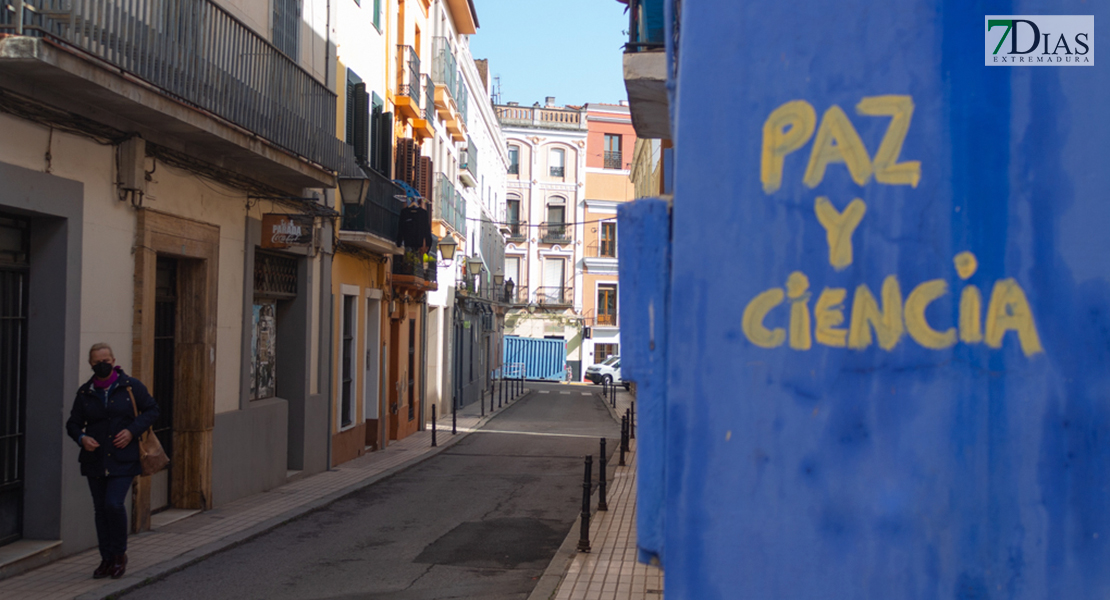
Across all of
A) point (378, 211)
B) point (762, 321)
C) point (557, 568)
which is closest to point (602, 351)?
point (378, 211)

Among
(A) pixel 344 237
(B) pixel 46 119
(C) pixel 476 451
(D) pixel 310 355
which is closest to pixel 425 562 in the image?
(B) pixel 46 119

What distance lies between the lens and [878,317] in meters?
2.28

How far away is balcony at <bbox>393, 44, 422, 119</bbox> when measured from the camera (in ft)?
66.9

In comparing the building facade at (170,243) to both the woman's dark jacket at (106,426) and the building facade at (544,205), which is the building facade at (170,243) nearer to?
the woman's dark jacket at (106,426)

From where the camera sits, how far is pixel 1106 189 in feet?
7.35

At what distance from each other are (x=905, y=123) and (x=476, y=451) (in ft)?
55.4

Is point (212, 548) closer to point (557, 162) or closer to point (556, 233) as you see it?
point (556, 233)

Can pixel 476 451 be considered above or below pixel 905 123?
below

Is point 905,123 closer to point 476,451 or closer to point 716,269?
point 716,269

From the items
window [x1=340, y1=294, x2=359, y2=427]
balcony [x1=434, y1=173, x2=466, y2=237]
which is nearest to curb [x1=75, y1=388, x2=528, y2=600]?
window [x1=340, y1=294, x2=359, y2=427]

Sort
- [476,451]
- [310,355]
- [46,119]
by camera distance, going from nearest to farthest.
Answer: [46,119] → [310,355] → [476,451]

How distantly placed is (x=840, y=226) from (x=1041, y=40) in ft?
1.99

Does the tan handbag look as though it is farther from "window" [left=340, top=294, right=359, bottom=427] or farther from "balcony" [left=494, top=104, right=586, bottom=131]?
"balcony" [left=494, top=104, right=586, bottom=131]

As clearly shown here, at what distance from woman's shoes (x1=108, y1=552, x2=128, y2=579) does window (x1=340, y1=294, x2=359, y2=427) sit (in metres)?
9.16
